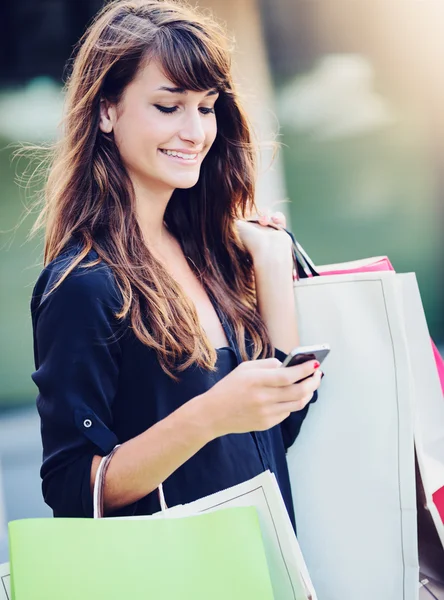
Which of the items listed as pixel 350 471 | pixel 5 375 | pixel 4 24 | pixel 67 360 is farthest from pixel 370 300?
pixel 4 24

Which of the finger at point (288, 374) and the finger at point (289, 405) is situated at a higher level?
the finger at point (288, 374)

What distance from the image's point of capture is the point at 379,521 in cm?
138

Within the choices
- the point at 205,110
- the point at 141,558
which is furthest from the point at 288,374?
the point at 205,110

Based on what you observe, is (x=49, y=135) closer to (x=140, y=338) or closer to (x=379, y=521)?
(x=140, y=338)

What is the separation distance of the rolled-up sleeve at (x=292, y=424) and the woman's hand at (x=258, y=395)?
1.18ft

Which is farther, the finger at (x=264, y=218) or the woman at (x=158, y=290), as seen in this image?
the finger at (x=264, y=218)

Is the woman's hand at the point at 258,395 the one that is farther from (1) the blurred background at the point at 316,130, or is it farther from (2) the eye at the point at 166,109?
(1) the blurred background at the point at 316,130

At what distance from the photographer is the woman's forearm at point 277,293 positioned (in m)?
1.50

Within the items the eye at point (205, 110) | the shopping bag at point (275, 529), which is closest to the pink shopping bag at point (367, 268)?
the eye at point (205, 110)

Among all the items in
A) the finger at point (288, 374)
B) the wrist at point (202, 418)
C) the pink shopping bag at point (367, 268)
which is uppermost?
the pink shopping bag at point (367, 268)

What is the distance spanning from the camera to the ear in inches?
57.0

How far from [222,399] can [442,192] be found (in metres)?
2.13

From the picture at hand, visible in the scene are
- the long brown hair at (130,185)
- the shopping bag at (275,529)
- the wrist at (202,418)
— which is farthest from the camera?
the long brown hair at (130,185)

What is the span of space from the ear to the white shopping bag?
52 cm
